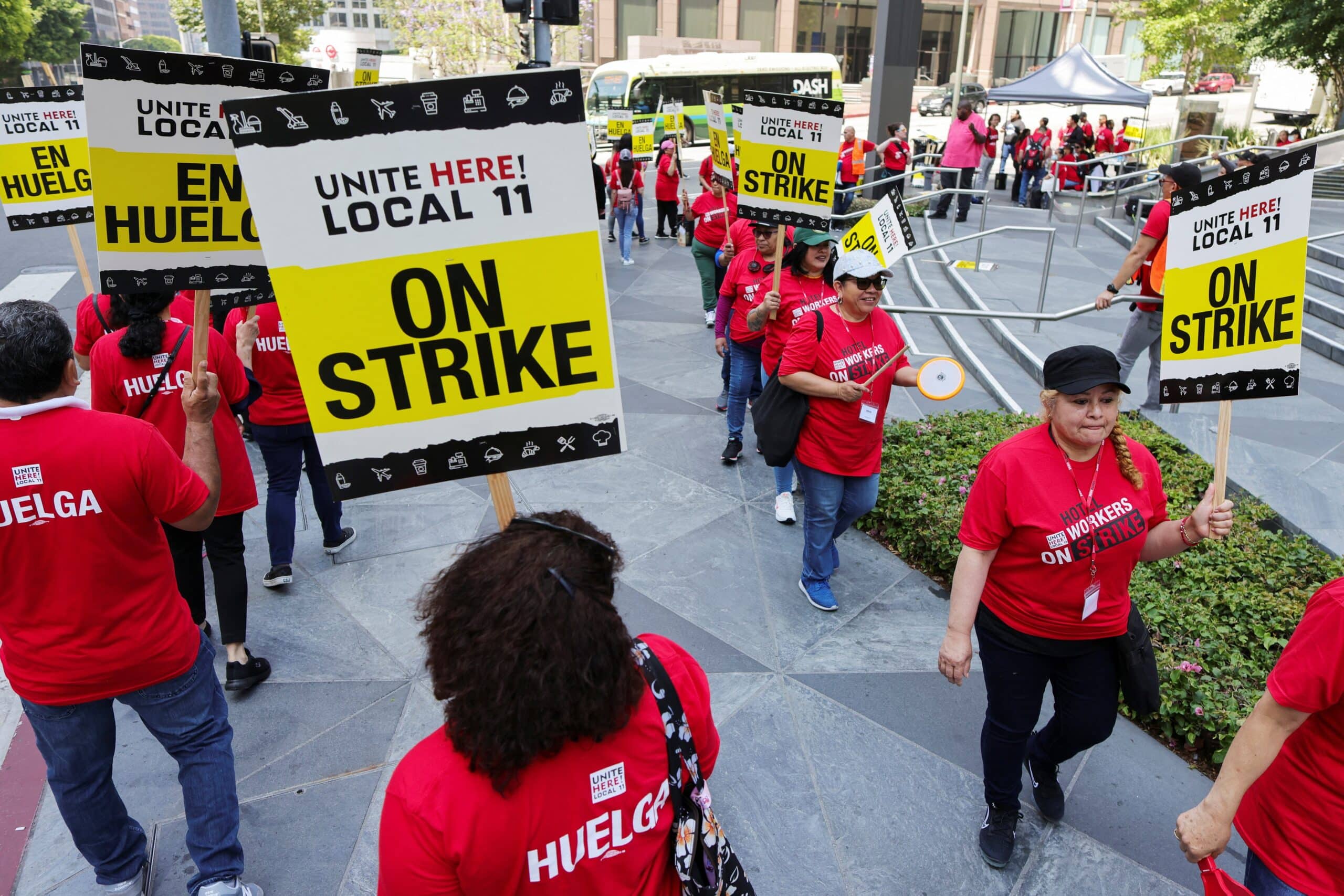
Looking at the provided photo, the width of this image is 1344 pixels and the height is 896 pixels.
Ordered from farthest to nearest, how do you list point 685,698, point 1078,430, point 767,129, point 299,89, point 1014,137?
point 1014,137, point 767,129, point 299,89, point 1078,430, point 685,698

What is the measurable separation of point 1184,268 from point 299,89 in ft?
10.2

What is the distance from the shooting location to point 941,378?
13.0 feet

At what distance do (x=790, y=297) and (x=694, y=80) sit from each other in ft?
94.9

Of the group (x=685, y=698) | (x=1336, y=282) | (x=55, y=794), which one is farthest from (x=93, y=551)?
(x=1336, y=282)

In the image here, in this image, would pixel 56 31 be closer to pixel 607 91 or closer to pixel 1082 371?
pixel 607 91

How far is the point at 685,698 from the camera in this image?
Answer: 74.6 inches

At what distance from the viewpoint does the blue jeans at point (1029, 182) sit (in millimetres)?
18406

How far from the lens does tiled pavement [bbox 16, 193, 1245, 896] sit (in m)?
3.37

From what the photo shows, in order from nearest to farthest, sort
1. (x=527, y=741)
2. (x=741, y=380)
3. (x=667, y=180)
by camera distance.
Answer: (x=527, y=741) → (x=741, y=380) → (x=667, y=180)

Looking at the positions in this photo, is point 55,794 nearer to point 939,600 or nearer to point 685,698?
point 685,698

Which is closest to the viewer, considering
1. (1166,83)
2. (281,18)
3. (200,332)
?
(200,332)

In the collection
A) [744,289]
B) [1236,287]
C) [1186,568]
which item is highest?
[1236,287]

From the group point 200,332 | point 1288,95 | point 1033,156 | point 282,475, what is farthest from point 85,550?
point 1288,95

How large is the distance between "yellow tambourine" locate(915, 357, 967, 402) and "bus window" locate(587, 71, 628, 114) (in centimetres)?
2987
